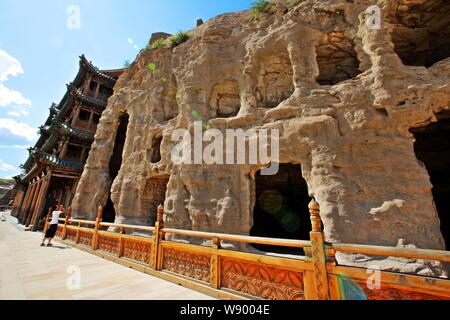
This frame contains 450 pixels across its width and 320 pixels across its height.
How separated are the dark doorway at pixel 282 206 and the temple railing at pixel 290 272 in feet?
28.7

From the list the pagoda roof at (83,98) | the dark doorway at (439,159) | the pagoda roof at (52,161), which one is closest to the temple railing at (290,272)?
the dark doorway at (439,159)

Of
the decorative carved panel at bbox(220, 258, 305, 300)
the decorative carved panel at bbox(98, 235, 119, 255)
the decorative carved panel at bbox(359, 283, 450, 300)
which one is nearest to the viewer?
the decorative carved panel at bbox(359, 283, 450, 300)

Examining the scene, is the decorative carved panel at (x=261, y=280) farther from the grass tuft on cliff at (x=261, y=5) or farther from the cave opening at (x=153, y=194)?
the grass tuft on cliff at (x=261, y=5)

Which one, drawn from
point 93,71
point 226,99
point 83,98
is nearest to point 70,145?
point 83,98

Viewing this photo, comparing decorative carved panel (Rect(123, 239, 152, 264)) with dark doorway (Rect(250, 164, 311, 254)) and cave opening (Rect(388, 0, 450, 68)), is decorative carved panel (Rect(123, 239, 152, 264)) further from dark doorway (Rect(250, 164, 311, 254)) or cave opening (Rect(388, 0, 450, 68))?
cave opening (Rect(388, 0, 450, 68))

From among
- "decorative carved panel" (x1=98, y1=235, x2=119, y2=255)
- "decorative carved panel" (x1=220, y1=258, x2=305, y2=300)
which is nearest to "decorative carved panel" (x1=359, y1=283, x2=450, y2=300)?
"decorative carved panel" (x1=220, y1=258, x2=305, y2=300)

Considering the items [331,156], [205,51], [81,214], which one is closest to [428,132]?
[331,156]

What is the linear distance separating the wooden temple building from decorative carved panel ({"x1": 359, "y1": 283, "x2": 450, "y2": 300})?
19248mm

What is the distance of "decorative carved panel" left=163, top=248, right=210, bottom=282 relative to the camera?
4.30m

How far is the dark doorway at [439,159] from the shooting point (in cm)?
956

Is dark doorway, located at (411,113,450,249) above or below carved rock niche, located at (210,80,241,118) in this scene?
below

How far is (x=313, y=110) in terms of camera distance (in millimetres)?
8031

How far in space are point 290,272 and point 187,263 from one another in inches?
87.7
